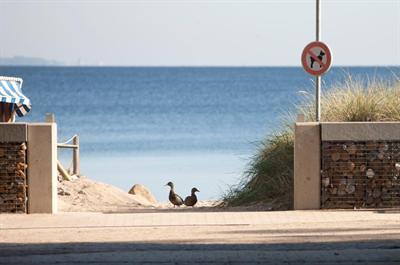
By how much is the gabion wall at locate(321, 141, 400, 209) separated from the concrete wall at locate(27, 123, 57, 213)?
171 inches

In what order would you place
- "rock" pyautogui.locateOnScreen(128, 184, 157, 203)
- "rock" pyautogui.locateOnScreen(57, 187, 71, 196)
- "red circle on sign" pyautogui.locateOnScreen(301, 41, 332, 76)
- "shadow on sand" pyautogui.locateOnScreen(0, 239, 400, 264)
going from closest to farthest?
"shadow on sand" pyautogui.locateOnScreen(0, 239, 400, 264) → "red circle on sign" pyautogui.locateOnScreen(301, 41, 332, 76) → "rock" pyautogui.locateOnScreen(57, 187, 71, 196) → "rock" pyautogui.locateOnScreen(128, 184, 157, 203)

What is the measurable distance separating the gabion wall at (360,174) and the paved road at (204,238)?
1.52 ft

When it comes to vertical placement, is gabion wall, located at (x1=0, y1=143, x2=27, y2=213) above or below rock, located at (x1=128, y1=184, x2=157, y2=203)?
above

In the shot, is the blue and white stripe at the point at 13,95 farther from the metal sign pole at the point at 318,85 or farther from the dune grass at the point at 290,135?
the metal sign pole at the point at 318,85

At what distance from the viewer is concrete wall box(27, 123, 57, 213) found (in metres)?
17.4

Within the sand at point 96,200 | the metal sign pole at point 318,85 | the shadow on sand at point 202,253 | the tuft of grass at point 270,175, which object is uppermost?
the metal sign pole at point 318,85

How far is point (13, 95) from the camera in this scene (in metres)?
22.9

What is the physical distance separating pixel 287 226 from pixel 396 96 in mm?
4970

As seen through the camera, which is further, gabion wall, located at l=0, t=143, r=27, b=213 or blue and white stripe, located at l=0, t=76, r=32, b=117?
blue and white stripe, located at l=0, t=76, r=32, b=117

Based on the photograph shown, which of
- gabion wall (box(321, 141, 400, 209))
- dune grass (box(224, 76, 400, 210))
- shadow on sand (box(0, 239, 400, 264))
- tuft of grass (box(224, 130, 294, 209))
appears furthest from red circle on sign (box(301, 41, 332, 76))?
shadow on sand (box(0, 239, 400, 264))

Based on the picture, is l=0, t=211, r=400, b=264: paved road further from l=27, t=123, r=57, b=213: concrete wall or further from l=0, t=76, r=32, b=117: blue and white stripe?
l=0, t=76, r=32, b=117: blue and white stripe

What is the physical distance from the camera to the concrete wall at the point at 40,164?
1736cm

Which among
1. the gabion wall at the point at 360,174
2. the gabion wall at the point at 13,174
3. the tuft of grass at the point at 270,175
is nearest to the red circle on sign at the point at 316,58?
the gabion wall at the point at 360,174

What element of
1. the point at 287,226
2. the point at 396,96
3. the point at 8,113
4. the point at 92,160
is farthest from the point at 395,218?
the point at 92,160
